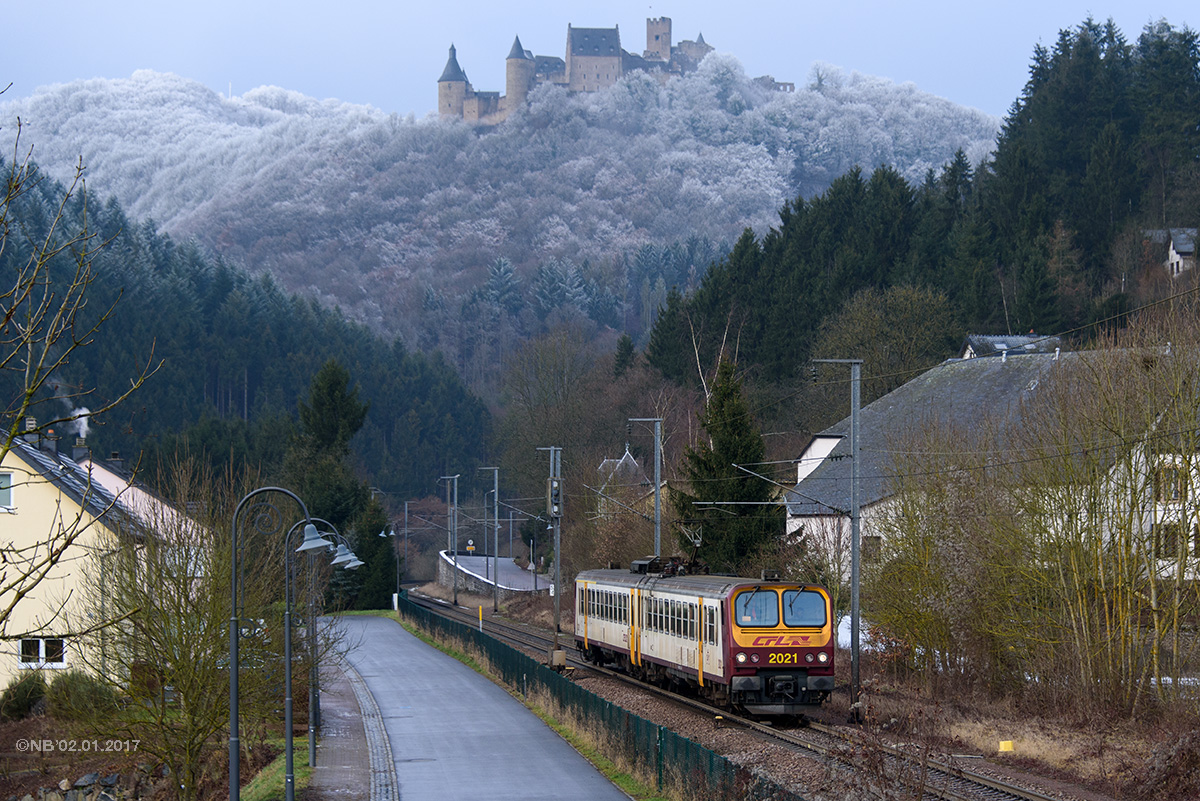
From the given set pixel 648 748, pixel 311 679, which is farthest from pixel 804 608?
pixel 311 679

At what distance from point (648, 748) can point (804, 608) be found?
5.77m

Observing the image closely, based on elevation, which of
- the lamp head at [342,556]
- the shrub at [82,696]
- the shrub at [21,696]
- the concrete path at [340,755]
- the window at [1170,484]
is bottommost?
the shrub at [21,696]

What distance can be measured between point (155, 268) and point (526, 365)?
171 ft

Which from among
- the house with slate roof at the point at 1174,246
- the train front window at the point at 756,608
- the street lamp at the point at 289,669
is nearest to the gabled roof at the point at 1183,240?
the house with slate roof at the point at 1174,246

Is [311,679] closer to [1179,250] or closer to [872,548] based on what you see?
[872,548]

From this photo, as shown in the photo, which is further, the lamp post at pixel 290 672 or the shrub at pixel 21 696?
the shrub at pixel 21 696

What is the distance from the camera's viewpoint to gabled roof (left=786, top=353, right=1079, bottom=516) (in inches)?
1702

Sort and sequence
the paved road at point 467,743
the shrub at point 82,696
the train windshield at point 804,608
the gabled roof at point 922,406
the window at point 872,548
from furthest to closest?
the gabled roof at point 922,406, the window at point 872,548, the shrub at point 82,696, the train windshield at point 804,608, the paved road at point 467,743

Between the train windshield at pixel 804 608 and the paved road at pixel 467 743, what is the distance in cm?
482

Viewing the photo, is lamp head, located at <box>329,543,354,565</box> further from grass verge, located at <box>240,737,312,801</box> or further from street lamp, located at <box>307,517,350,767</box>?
grass verge, located at <box>240,737,312,801</box>

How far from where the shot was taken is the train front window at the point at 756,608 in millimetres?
22781

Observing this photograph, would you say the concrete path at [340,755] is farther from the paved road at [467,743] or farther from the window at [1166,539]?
the window at [1166,539]

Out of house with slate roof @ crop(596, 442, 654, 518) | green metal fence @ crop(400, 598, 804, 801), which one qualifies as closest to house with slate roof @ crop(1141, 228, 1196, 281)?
house with slate roof @ crop(596, 442, 654, 518)

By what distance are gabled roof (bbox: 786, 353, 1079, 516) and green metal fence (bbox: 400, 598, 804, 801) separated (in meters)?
15.6
